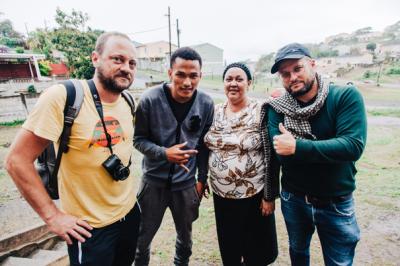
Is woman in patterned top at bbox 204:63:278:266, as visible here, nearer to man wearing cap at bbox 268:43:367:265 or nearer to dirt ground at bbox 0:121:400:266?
man wearing cap at bbox 268:43:367:265

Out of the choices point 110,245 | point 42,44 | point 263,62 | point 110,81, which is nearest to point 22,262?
point 110,245

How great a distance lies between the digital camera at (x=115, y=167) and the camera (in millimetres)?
1914

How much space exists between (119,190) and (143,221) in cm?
75

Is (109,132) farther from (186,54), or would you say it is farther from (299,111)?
(299,111)

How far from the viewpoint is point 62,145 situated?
176 centimetres

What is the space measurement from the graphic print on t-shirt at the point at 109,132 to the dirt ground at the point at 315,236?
1.98 meters

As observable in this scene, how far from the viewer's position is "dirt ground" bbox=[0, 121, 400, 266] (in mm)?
3277

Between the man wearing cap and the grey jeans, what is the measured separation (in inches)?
41.5

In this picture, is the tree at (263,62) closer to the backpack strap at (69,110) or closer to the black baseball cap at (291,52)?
the black baseball cap at (291,52)

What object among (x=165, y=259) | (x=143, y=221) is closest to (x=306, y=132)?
(x=143, y=221)

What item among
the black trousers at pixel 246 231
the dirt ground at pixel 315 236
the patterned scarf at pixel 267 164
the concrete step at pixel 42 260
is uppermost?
the patterned scarf at pixel 267 164

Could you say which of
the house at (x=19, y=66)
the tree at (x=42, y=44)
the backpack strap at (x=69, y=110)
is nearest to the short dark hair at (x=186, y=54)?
the backpack strap at (x=69, y=110)

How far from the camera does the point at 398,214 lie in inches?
164

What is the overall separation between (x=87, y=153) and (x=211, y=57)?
57.6m
